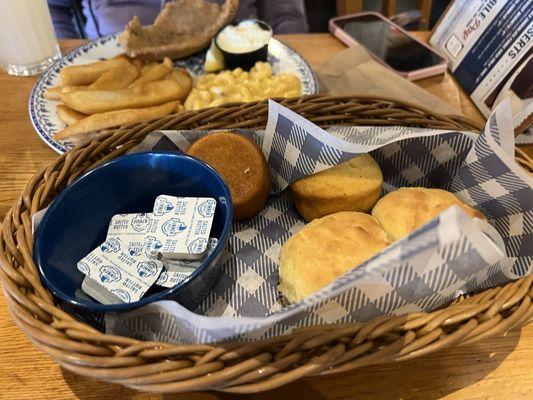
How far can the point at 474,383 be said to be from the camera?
720 millimetres

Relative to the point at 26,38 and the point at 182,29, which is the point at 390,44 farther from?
the point at 26,38

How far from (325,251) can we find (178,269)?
24 cm

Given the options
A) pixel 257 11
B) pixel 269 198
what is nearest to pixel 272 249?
pixel 269 198

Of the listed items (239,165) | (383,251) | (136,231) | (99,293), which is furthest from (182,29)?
(383,251)

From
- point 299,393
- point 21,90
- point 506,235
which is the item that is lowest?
point 21,90

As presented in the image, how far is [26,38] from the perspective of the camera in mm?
1404

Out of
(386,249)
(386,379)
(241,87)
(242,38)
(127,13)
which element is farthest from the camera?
(127,13)

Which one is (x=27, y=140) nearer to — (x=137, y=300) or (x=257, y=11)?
(x=137, y=300)

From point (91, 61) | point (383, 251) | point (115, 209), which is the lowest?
point (91, 61)

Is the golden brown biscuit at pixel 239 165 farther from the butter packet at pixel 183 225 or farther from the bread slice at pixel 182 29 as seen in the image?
the bread slice at pixel 182 29

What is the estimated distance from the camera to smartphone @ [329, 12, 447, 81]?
4.58ft

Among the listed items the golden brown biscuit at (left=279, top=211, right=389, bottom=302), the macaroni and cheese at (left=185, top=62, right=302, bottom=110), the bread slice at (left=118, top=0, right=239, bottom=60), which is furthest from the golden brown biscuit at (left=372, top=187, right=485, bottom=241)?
the bread slice at (left=118, top=0, right=239, bottom=60)

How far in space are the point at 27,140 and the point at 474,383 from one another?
1129mm

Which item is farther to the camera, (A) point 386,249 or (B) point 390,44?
(B) point 390,44
